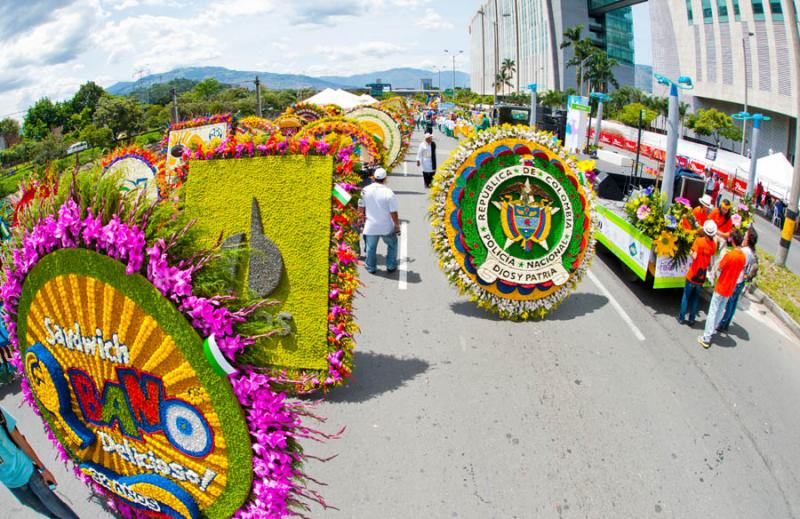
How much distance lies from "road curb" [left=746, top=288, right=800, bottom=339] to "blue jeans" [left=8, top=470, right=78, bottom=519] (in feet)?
29.3

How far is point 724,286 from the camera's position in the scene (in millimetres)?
6926

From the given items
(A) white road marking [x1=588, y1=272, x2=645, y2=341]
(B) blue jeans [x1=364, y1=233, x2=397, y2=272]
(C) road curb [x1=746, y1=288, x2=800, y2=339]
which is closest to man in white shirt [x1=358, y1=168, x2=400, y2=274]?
(B) blue jeans [x1=364, y1=233, x2=397, y2=272]

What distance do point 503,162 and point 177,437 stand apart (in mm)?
5627

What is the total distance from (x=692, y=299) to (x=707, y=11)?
51.0m

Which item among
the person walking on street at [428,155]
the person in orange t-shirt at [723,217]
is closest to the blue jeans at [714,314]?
the person in orange t-shirt at [723,217]

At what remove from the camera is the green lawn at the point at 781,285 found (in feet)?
29.0

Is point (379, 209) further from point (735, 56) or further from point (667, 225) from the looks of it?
point (735, 56)

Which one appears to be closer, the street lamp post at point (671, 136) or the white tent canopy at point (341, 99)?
the street lamp post at point (671, 136)

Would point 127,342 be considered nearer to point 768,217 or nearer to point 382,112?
point 382,112

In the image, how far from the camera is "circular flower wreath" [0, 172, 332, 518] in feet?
8.29

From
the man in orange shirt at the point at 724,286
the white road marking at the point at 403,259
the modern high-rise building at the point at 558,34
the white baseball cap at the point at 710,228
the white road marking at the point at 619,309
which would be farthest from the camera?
the modern high-rise building at the point at 558,34

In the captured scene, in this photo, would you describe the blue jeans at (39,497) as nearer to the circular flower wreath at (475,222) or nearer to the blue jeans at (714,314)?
the circular flower wreath at (475,222)

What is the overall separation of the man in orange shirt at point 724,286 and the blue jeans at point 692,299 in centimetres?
53

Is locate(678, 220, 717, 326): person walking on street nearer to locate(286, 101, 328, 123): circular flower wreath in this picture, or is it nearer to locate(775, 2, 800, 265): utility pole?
locate(775, 2, 800, 265): utility pole
